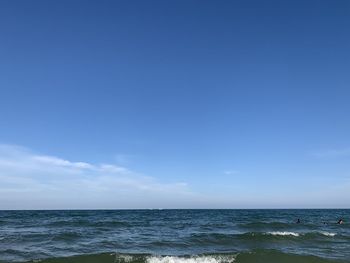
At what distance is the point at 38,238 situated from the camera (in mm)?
27031

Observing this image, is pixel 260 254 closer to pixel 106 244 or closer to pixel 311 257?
pixel 311 257

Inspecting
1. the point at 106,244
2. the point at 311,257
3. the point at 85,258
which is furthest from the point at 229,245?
the point at 85,258

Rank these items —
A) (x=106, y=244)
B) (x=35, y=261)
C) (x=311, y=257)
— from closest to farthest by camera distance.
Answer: (x=35, y=261) → (x=311, y=257) → (x=106, y=244)

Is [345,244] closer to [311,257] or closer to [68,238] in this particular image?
[311,257]

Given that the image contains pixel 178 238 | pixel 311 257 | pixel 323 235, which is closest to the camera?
pixel 311 257

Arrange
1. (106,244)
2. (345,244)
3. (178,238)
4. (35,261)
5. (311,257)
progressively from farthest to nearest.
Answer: (178,238) → (345,244) → (106,244) → (311,257) → (35,261)

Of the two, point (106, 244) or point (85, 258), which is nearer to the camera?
point (85, 258)

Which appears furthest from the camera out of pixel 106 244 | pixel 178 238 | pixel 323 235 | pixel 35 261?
pixel 323 235

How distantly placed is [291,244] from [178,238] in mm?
7717

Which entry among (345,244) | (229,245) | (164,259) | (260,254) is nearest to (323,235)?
(345,244)

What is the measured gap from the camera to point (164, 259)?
18.5 meters

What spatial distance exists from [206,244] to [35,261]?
432 inches

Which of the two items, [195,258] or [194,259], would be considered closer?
[194,259]

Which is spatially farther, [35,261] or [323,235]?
[323,235]
